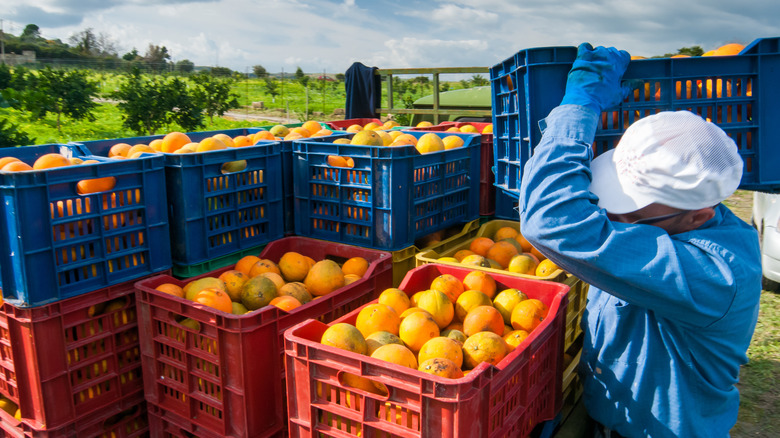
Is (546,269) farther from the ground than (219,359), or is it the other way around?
(546,269)

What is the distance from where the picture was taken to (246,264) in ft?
10.9

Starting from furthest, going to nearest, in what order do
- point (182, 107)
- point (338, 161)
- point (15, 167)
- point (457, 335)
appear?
point (182, 107) → point (338, 161) → point (15, 167) → point (457, 335)

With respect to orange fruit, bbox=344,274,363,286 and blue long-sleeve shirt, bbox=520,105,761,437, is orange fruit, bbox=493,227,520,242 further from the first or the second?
blue long-sleeve shirt, bbox=520,105,761,437

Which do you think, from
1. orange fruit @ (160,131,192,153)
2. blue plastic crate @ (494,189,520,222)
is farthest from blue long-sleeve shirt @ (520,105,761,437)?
orange fruit @ (160,131,192,153)

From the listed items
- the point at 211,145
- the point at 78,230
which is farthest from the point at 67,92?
the point at 78,230

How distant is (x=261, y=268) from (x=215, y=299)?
536 millimetres

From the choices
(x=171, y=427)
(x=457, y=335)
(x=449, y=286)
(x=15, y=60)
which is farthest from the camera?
(x=15, y=60)

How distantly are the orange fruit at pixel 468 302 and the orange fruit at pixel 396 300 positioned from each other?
245mm

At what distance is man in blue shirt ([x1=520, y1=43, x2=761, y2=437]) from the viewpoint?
A: 1.55 metres

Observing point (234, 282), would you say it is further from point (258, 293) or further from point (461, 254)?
point (461, 254)

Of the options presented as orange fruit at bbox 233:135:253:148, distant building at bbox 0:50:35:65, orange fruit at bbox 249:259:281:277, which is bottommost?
orange fruit at bbox 249:259:281:277

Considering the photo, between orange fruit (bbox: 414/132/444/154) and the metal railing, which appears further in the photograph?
the metal railing

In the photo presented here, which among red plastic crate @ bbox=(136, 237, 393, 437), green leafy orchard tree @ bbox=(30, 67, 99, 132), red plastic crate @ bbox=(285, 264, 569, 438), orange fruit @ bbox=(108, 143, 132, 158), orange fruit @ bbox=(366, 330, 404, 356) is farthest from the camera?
green leafy orchard tree @ bbox=(30, 67, 99, 132)

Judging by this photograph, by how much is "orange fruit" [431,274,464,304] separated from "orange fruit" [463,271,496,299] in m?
0.05
